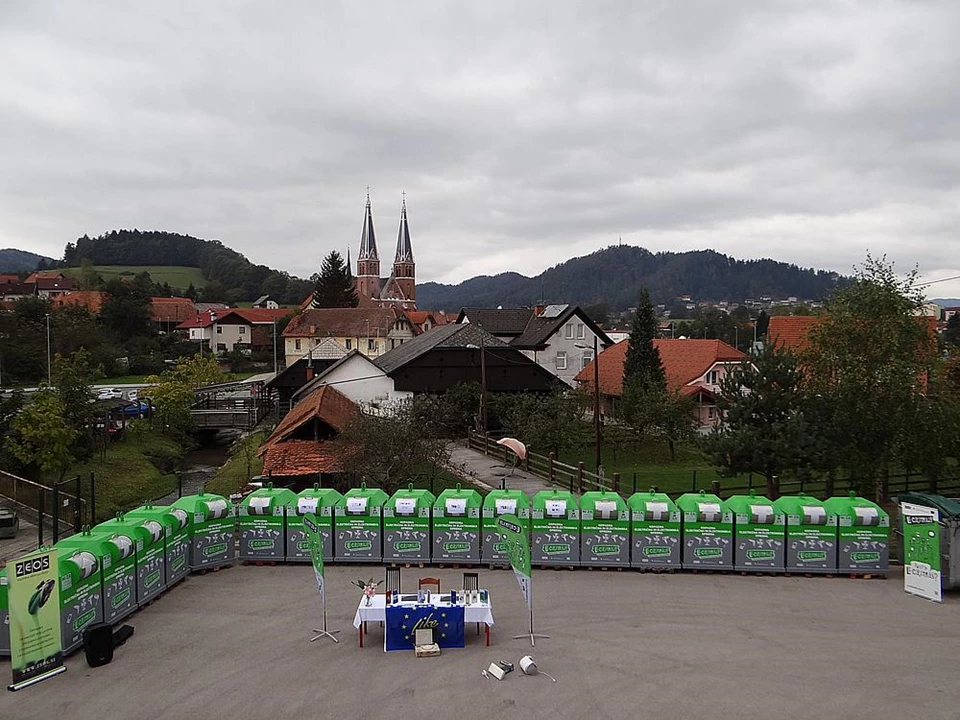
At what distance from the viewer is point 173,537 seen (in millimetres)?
14648

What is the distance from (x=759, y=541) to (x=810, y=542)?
1.04m

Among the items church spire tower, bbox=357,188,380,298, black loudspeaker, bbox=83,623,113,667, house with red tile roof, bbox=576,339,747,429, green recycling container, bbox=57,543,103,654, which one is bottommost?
black loudspeaker, bbox=83,623,113,667

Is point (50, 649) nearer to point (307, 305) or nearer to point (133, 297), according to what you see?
point (133, 297)

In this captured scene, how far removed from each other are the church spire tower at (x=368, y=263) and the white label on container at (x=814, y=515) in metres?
109

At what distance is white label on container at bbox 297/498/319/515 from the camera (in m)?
15.9

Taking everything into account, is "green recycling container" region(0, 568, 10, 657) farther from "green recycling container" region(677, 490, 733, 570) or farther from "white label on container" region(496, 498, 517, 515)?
"green recycling container" region(677, 490, 733, 570)

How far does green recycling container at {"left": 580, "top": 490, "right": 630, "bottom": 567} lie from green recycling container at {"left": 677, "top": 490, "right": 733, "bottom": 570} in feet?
4.01

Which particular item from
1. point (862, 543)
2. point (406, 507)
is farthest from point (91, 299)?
point (862, 543)

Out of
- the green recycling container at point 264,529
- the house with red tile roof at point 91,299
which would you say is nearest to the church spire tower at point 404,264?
the house with red tile roof at point 91,299

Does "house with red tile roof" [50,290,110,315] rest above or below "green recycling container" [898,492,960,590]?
above

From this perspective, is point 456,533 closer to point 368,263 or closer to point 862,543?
point 862,543

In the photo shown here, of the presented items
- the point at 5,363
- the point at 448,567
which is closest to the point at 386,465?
the point at 448,567

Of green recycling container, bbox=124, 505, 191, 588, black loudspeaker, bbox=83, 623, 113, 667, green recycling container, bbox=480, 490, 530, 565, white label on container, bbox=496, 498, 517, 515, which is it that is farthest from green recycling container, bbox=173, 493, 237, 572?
Result: white label on container, bbox=496, 498, 517, 515

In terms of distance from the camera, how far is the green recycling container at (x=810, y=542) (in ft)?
50.9
